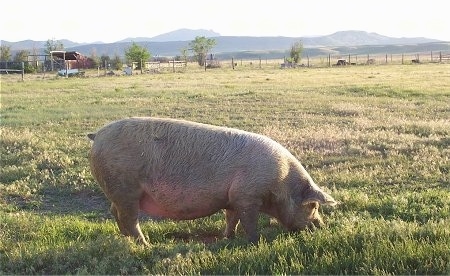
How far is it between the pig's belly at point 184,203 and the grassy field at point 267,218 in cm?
39

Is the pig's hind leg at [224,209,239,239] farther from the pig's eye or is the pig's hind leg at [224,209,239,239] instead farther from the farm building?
the farm building

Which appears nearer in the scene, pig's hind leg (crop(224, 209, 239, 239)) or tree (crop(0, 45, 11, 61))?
pig's hind leg (crop(224, 209, 239, 239))

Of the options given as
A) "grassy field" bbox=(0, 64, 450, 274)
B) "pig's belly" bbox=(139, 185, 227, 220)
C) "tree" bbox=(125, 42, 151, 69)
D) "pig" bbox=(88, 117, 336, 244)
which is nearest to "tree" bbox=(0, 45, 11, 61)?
"tree" bbox=(125, 42, 151, 69)

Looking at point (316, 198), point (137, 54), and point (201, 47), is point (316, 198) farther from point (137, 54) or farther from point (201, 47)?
point (201, 47)

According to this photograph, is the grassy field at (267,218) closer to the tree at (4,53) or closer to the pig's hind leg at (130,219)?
the pig's hind leg at (130,219)

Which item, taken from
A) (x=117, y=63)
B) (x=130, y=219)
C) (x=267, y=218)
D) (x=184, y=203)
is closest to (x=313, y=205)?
(x=267, y=218)

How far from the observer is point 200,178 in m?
6.95

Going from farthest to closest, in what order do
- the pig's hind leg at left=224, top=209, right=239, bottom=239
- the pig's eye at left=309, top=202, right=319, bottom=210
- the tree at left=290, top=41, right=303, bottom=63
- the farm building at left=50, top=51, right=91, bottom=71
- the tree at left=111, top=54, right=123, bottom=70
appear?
1. the tree at left=290, top=41, right=303, bottom=63
2. the tree at left=111, top=54, right=123, bottom=70
3. the farm building at left=50, top=51, right=91, bottom=71
4. the pig's hind leg at left=224, top=209, right=239, bottom=239
5. the pig's eye at left=309, top=202, right=319, bottom=210

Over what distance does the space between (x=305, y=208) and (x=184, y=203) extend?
60.7 inches

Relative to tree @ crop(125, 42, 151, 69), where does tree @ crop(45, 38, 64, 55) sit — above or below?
above

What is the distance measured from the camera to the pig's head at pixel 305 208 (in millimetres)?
6930

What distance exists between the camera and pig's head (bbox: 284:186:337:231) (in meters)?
6.93

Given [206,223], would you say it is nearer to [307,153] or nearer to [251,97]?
[307,153]

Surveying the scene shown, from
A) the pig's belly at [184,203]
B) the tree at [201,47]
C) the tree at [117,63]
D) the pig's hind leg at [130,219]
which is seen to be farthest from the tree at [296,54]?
the pig's hind leg at [130,219]
